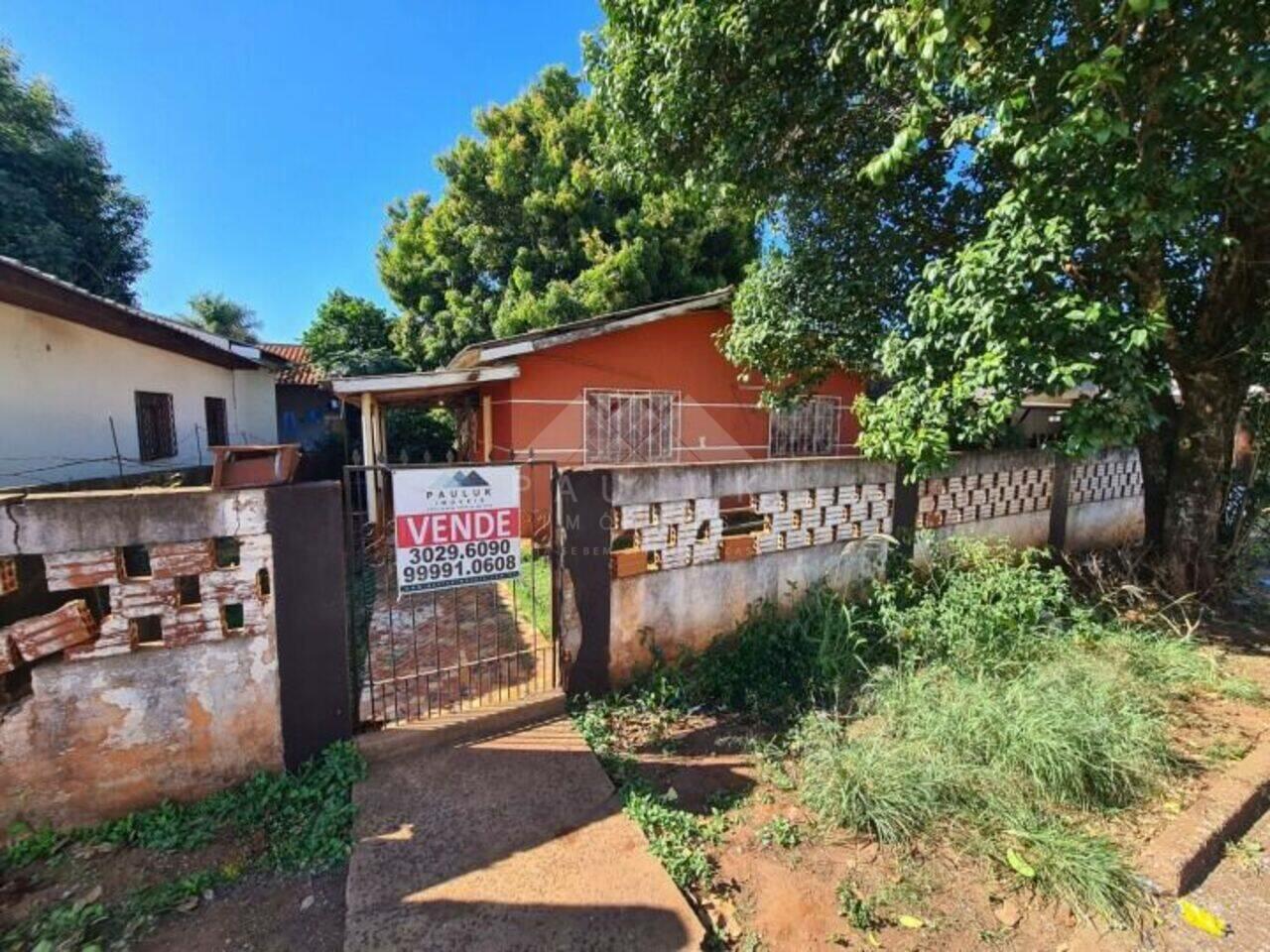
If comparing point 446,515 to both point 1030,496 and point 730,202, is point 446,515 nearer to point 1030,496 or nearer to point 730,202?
point 730,202

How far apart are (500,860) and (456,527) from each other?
5.73ft

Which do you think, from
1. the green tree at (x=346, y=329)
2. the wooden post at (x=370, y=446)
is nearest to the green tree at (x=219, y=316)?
the green tree at (x=346, y=329)

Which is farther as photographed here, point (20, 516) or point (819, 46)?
point (819, 46)

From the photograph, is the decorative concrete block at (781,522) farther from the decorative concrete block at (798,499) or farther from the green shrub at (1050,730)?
the green shrub at (1050,730)

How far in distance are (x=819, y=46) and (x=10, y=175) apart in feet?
59.7

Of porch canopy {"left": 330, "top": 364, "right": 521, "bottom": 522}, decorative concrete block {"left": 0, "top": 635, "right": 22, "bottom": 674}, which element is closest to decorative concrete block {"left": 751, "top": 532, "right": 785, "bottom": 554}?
decorative concrete block {"left": 0, "top": 635, "right": 22, "bottom": 674}

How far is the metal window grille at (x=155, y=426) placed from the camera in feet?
28.0

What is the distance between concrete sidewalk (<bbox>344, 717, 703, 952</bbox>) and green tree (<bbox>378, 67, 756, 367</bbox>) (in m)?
11.0

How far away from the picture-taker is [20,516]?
2.37 meters

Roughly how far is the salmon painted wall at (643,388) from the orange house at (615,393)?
2cm

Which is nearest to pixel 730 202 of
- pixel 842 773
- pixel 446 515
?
pixel 446 515

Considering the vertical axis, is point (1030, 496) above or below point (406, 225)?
below

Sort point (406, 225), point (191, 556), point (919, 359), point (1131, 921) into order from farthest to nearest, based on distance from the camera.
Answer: point (406, 225) → point (919, 359) → point (191, 556) → point (1131, 921)

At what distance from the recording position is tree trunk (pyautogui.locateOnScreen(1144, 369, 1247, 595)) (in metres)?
5.13
